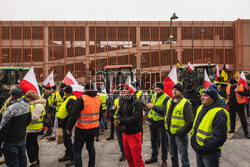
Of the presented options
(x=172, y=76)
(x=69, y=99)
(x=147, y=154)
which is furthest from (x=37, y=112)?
(x=172, y=76)

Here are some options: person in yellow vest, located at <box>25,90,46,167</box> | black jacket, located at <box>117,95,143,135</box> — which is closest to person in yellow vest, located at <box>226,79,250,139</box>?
black jacket, located at <box>117,95,143,135</box>

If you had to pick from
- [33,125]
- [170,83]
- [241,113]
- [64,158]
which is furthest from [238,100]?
[33,125]

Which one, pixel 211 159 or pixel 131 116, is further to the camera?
pixel 131 116

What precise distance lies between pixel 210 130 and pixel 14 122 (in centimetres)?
372

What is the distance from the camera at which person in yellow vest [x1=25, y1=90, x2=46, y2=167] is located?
4688 mm

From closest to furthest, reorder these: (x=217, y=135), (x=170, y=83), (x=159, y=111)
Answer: (x=217, y=135)
(x=159, y=111)
(x=170, y=83)

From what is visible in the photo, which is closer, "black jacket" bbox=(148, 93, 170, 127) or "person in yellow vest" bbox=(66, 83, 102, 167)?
"person in yellow vest" bbox=(66, 83, 102, 167)

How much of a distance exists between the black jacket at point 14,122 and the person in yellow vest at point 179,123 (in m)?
3.12

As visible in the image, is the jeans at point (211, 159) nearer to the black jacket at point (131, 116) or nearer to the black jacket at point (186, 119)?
the black jacket at point (186, 119)

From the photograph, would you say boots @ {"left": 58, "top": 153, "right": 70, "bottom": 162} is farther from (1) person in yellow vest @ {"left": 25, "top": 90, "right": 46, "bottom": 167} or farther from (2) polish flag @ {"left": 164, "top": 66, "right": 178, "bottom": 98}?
(2) polish flag @ {"left": 164, "top": 66, "right": 178, "bottom": 98}

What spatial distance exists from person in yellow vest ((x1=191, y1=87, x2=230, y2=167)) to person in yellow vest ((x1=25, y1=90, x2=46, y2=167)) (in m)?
3.71

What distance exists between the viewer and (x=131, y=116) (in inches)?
156

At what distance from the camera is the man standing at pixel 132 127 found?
3887 mm

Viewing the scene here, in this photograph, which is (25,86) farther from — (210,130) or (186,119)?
(210,130)
